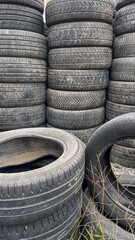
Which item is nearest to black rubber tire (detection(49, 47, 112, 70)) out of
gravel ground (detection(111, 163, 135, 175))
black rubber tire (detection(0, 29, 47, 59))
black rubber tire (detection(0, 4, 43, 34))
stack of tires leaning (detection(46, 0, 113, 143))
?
stack of tires leaning (detection(46, 0, 113, 143))

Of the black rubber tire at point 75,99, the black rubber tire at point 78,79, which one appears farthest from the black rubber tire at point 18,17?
the black rubber tire at point 75,99

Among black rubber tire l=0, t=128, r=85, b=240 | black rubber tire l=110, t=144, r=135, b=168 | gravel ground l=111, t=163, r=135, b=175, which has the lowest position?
gravel ground l=111, t=163, r=135, b=175

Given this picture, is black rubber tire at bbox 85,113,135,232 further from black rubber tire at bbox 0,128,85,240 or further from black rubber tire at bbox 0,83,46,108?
black rubber tire at bbox 0,83,46,108

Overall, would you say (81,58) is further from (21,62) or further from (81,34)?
(21,62)

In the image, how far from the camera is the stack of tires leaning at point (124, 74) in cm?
268

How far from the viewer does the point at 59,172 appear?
4.06 feet

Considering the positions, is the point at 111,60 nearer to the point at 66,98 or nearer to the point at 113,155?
the point at 66,98

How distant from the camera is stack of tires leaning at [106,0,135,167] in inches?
105

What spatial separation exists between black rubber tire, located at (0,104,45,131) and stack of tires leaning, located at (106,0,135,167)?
120cm

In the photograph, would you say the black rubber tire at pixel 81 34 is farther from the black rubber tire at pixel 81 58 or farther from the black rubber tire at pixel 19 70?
the black rubber tire at pixel 19 70

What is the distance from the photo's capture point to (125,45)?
9.03 feet

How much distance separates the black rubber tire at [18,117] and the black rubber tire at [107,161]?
141 cm

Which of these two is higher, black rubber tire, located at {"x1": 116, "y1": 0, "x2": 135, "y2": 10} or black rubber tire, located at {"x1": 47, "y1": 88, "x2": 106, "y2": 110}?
black rubber tire, located at {"x1": 116, "y1": 0, "x2": 135, "y2": 10}

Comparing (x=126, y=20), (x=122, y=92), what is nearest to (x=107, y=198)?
(x=122, y=92)
